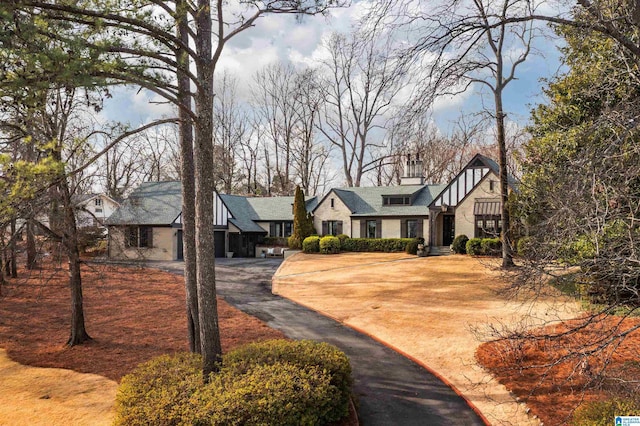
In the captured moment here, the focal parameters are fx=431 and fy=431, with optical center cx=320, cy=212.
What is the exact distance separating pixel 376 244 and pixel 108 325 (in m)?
23.1

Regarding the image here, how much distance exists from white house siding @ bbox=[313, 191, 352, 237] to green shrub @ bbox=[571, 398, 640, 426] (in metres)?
30.4

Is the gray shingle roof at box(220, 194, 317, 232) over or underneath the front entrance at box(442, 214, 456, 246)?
over

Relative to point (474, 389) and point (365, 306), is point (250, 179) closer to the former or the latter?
point (365, 306)

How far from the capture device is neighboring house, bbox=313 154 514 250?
103 ft

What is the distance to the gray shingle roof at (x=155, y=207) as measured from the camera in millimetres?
33125

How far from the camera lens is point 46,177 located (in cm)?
722

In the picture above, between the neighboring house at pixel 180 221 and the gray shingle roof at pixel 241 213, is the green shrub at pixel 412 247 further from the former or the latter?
the gray shingle roof at pixel 241 213

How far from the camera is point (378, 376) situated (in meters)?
10.1

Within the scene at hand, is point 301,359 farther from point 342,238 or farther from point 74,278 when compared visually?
point 342,238

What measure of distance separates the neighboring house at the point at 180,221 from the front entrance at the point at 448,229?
41.6ft

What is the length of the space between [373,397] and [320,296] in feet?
34.5

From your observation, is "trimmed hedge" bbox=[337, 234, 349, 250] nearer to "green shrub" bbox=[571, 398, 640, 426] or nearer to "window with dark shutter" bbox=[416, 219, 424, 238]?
"window with dark shutter" bbox=[416, 219, 424, 238]

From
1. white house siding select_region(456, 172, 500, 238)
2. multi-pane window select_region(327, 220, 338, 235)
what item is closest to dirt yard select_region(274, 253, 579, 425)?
white house siding select_region(456, 172, 500, 238)

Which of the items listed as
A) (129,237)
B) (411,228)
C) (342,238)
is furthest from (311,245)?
(129,237)
